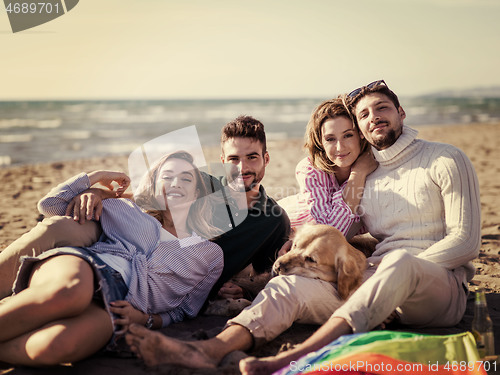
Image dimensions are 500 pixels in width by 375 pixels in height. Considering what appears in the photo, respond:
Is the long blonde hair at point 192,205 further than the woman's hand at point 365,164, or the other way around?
the woman's hand at point 365,164

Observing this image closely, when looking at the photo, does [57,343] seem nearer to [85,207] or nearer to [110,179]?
[85,207]

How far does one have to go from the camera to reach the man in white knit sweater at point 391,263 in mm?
2830

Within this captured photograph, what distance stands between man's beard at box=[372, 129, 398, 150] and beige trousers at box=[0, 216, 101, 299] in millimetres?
2256

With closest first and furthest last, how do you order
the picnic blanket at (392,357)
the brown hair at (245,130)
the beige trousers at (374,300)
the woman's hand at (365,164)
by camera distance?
the picnic blanket at (392,357) < the beige trousers at (374,300) < the woman's hand at (365,164) < the brown hair at (245,130)

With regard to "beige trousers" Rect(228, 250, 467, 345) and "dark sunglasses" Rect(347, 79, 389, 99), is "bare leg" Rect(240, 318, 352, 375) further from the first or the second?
"dark sunglasses" Rect(347, 79, 389, 99)

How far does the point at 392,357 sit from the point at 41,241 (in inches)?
90.6

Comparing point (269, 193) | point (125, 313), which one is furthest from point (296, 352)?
point (269, 193)

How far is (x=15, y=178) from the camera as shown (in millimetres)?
10148

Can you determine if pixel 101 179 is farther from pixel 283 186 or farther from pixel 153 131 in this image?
pixel 153 131

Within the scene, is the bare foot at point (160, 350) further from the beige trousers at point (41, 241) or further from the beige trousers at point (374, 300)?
the beige trousers at point (41, 241)

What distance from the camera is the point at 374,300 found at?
113 inches

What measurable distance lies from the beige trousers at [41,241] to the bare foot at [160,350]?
926 millimetres

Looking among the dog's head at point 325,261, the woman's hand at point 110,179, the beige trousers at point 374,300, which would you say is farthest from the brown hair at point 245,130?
the beige trousers at point 374,300

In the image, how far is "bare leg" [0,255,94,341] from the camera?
2.77m
